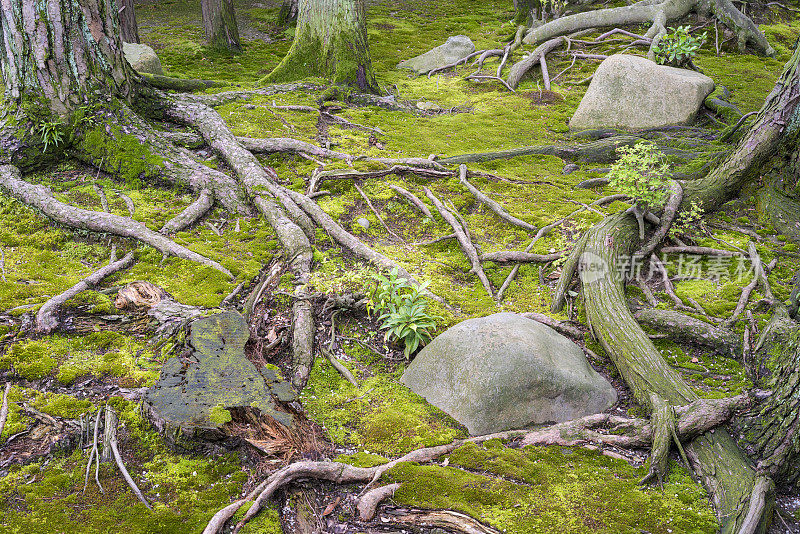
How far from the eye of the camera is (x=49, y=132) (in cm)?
571

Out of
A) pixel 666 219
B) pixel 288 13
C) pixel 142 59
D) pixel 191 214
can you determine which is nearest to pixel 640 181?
pixel 666 219

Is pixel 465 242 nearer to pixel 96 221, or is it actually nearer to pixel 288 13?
pixel 96 221

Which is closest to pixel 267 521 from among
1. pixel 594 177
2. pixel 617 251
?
pixel 617 251

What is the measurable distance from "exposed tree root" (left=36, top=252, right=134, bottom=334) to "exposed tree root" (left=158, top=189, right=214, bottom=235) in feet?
1.72

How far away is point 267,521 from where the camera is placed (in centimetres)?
284

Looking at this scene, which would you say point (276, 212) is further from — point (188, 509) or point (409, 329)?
point (188, 509)

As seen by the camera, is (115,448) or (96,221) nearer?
(115,448)

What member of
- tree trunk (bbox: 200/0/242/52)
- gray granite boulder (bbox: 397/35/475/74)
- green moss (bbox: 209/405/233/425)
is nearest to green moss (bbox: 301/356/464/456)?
green moss (bbox: 209/405/233/425)

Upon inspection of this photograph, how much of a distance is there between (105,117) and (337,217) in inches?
109

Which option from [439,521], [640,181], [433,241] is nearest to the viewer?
[439,521]

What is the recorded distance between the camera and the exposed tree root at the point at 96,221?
496 centimetres

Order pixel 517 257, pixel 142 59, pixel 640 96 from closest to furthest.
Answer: pixel 517 257
pixel 640 96
pixel 142 59

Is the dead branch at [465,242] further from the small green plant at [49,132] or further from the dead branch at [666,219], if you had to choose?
the small green plant at [49,132]

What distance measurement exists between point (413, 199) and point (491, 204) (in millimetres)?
933
